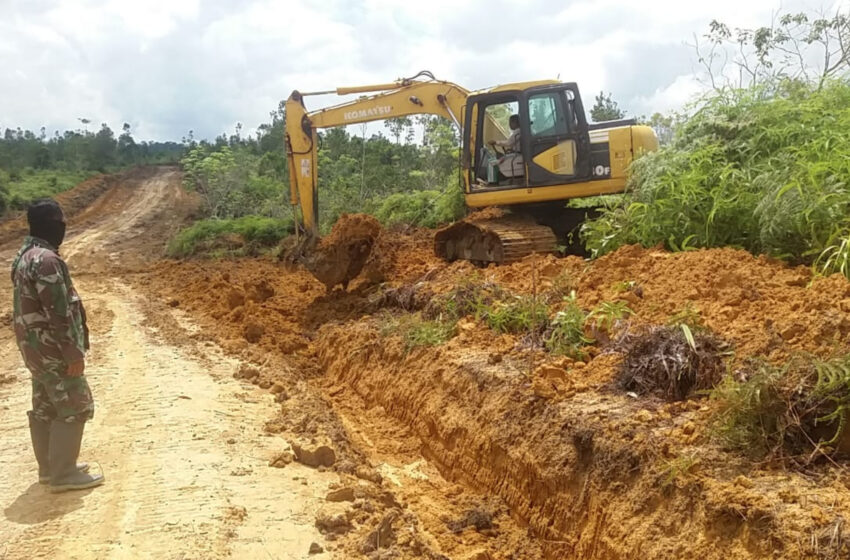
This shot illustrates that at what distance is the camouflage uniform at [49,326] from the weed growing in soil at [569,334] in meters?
3.50

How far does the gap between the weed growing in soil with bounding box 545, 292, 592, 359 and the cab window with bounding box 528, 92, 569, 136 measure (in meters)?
4.75

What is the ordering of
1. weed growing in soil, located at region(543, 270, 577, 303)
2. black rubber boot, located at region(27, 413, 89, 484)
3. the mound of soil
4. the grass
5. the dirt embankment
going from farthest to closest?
the grass < the dirt embankment < the mound of soil < weed growing in soil, located at region(543, 270, 577, 303) < black rubber boot, located at region(27, 413, 89, 484)

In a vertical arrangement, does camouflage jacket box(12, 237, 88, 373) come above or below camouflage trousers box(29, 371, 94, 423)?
above

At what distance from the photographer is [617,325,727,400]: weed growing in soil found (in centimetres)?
446

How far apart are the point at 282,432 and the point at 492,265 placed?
4.38 m

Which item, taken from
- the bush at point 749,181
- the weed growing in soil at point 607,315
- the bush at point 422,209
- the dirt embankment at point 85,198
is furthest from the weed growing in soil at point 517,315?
the dirt embankment at point 85,198

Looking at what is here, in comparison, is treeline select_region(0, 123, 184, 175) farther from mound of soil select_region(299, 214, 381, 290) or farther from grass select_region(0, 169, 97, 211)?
mound of soil select_region(299, 214, 381, 290)

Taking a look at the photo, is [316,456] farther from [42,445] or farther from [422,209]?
[422,209]

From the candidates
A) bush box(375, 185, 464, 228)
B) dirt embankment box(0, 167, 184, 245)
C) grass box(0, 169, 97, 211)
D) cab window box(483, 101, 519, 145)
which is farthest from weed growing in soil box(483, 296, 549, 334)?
grass box(0, 169, 97, 211)

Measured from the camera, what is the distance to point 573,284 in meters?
6.92

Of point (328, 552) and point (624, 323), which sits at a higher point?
point (624, 323)

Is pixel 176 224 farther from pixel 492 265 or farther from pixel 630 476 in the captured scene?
pixel 630 476

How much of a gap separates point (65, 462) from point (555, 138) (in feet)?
24.9

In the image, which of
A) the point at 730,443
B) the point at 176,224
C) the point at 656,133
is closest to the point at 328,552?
the point at 730,443
